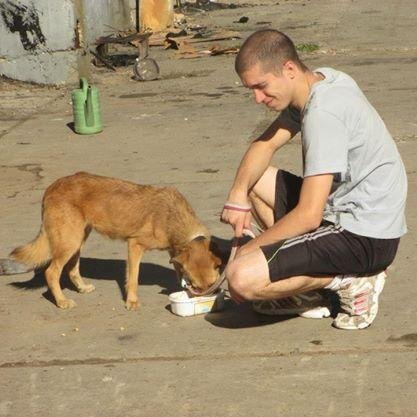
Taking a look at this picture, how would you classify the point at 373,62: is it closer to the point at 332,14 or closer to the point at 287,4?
the point at 332,14

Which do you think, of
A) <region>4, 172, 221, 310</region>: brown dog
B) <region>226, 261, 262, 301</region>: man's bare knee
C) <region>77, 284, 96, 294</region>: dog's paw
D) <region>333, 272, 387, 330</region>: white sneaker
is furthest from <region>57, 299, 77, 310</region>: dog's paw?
<region>333, 272, 387, 330</region>: white sneaker

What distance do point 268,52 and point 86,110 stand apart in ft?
18.2

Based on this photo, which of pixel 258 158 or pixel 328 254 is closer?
pixel 328 254

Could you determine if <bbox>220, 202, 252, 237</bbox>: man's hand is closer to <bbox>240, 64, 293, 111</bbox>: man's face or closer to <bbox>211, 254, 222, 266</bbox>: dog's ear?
<bbox>211, 254, 222, 266</bbox>: dog's ear

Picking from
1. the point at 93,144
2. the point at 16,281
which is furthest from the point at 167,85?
the point at 16,281

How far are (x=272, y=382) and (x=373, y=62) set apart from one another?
960cm

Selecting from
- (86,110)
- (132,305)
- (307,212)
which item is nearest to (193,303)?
(132,305)

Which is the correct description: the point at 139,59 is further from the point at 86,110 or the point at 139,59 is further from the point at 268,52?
the point at 268,52

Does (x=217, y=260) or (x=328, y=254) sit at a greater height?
(x=328, y=254)

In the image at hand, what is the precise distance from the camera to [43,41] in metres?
12.9

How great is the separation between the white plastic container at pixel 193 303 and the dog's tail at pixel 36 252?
0.87 meters

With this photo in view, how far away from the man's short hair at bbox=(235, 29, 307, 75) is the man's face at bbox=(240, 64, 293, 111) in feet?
0.08

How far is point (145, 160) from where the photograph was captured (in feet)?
29.3

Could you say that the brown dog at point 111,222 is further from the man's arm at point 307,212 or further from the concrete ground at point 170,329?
the man's arm at point 307,212
